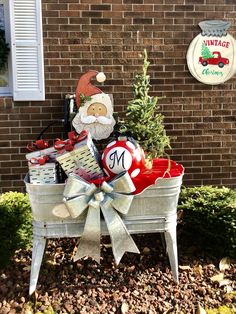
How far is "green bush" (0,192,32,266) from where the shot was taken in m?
3.57

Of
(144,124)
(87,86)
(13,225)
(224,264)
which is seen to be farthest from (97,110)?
(224,264)

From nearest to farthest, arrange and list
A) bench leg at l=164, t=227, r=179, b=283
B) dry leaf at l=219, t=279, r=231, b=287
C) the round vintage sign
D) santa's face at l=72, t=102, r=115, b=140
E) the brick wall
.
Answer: bench leg at l=164, t=227, r=179, b=283 < dry leaf at l=219, t=279, r=231, b=287 < santa's face at l=72, t=102, r=115, b=140 < the brick wall < the round vintage sign

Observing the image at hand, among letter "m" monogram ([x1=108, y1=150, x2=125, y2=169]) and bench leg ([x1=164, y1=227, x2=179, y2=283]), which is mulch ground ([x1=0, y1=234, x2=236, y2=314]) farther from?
letter "m" monogram ([x1=108, y1=150, x2=125, y2=169])

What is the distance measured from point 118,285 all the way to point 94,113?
150cm

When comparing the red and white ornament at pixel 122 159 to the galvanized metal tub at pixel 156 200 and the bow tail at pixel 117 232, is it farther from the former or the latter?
the bow tail at pixel 117 232

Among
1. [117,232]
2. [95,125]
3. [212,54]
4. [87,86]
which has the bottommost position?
[117,232]

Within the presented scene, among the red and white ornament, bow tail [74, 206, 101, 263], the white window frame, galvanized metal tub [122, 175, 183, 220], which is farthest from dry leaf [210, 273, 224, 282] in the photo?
the white window frame

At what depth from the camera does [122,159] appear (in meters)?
3.07

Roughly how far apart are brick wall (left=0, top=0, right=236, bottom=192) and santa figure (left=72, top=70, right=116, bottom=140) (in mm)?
759

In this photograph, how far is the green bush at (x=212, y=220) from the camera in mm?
3697

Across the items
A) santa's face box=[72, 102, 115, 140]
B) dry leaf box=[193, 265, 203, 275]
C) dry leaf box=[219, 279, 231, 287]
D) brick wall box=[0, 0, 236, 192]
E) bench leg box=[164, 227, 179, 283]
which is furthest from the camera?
brick wall box=[0, 0, 236, 192]

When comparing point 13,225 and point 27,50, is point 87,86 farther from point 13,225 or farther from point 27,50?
point 13,225

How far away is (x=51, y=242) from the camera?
13.2ft

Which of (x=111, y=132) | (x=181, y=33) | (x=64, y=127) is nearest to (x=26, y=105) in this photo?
(x=64, y=127)
